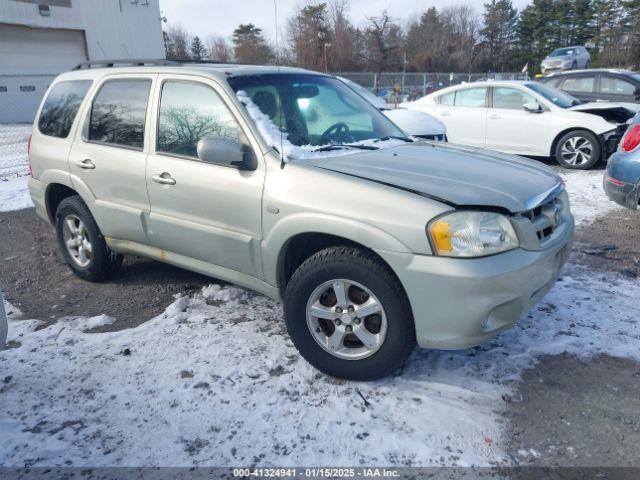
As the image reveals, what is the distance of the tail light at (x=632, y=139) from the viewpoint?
16.9 ft

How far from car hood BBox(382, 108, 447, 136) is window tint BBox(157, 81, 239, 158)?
4719 millimetres

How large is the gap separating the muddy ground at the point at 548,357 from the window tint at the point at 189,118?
1351 mm

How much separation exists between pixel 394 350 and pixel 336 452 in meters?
0.61

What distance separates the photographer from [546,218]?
2.89 meters

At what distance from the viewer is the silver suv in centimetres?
257

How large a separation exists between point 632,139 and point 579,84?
6.80 metres

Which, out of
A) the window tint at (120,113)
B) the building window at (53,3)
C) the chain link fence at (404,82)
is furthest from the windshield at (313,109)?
the building window at (53,3)

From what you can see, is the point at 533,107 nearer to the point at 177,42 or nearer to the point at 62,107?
the point at 62,107

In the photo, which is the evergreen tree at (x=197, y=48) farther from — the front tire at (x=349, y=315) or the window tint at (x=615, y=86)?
the front tire at (x=349, y=315)

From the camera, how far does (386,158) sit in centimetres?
321

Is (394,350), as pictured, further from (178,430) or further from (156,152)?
(156,152)

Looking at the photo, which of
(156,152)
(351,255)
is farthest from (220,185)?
(351,255)

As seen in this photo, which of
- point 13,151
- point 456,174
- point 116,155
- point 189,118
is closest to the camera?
point 456,174

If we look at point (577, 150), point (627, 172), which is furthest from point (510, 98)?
point (627, 172)
